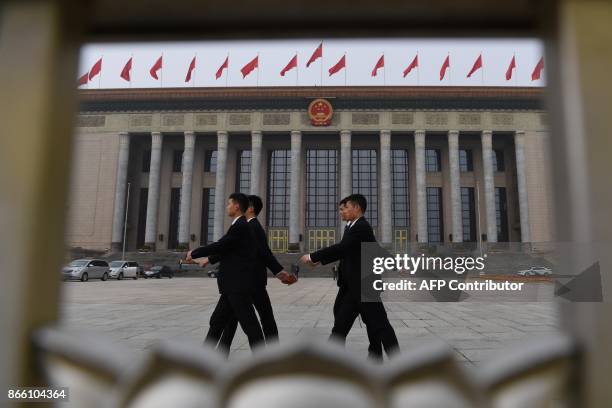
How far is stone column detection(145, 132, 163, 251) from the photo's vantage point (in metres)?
41.0

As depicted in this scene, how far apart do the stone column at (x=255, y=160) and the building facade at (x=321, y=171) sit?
102 millimetres

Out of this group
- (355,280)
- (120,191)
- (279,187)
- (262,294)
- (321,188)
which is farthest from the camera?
(279,187)

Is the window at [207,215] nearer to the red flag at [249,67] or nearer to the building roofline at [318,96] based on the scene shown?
the building roofline at [318,96]

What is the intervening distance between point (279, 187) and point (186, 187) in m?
9.69

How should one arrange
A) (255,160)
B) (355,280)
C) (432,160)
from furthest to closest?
(432,160) → (255,160) → (355,280)

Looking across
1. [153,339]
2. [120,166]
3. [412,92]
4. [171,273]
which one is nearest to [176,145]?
[120,166]

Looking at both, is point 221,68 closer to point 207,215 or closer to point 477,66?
point 207,215

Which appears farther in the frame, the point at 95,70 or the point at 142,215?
the point at 142,215

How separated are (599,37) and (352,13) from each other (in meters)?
0.56

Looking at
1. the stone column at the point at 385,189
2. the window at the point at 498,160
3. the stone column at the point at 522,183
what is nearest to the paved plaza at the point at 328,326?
the stone column at the point at 385,189

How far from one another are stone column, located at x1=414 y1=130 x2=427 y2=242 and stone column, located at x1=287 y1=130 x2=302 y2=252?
1169 cm

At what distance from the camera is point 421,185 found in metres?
40.4

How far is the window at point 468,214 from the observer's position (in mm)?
42438

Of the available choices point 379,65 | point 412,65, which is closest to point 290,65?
point 379,65
